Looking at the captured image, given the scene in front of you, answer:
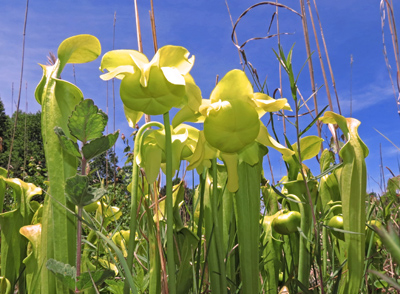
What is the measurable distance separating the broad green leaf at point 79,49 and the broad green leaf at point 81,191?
234 millimetres

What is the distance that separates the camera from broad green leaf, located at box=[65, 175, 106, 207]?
47 cm

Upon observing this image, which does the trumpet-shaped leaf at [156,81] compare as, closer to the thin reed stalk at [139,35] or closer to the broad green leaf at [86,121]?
the broad green leaf at [86,121]

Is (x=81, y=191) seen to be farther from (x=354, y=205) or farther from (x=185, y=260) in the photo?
(x=354, y=205)

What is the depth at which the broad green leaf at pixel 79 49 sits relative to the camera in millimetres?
599

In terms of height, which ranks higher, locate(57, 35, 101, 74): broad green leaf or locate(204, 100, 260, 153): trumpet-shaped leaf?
locate(57, 35, 101, 74): broad green leaf

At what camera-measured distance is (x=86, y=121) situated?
505 millimetres

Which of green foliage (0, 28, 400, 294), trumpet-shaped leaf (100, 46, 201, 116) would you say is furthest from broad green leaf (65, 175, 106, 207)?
trumpet-shaped leaf (100, 46, 201, 116)

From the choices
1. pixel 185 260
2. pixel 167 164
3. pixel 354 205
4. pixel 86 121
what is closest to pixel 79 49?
pixel 86 121

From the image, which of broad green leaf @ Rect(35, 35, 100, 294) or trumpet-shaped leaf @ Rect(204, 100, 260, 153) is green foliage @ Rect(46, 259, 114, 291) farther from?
trumpet-shaped leaf @ Rect(204, 100, 260, 153)

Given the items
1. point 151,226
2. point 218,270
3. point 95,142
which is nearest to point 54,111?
point 95,142

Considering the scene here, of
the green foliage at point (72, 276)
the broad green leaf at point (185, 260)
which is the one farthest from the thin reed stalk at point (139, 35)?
the green foliage at point (72, 276)

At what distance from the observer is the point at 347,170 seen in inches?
27.5

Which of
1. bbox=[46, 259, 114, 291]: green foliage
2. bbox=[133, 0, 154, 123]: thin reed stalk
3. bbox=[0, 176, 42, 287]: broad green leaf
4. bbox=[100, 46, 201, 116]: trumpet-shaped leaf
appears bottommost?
bbox=[46, 259, 114, 291]: green foliage

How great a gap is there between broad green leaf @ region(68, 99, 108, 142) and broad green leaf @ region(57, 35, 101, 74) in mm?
152
